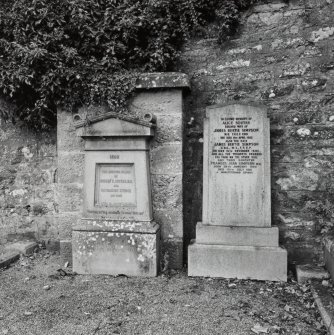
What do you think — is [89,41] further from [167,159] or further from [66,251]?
[66,251]

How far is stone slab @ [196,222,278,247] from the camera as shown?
376 cm

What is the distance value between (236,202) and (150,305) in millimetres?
1512

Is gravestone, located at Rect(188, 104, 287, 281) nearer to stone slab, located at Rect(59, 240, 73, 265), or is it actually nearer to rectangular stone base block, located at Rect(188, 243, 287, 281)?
rectangular stone base block, located at Rect(188, 243, 287, 281)

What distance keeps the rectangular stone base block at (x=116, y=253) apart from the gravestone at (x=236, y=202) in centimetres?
46

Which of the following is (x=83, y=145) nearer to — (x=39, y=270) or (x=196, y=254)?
(x=39, y=270)

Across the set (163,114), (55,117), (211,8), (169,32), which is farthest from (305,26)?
(55,117)

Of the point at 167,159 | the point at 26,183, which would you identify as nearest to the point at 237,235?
the point at 167,159

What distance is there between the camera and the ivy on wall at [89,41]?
13.6ft

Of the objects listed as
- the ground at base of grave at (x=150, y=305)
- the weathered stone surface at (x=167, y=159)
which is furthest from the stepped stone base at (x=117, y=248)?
the weathered stone surface at (x=167, y=159)

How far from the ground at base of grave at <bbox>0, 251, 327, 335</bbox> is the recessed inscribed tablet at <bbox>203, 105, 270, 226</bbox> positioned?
0.75 metres

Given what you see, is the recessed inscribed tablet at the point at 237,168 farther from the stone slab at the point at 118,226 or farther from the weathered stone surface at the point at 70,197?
the weathered stone surface at the point at 70,197

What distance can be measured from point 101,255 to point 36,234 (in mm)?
1605

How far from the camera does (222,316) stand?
→ 290cm

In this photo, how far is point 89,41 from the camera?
14.3 ft
